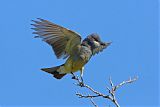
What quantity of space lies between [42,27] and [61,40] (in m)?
0.43

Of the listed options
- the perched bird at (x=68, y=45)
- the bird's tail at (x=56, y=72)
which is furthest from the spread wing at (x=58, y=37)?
the bird's tail at (x=56, y=72)

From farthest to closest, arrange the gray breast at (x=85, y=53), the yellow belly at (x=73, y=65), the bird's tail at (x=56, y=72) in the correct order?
1. the bird's tail at (x=56, y=72)
2. the gray breast at (x=85, y=53)
3. the yellow belly at (x=73, y=65)

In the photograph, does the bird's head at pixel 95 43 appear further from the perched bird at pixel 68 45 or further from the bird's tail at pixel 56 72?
the bird's tail at pixel 56 72

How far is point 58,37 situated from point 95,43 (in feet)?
1.91

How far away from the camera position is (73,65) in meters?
6.44

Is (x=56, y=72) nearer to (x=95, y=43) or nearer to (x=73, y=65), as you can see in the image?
(x=73, y=65)

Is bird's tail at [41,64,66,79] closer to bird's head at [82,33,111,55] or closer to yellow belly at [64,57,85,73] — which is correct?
yellow belly at [64,57,85,73]

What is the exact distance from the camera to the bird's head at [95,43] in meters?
6.77

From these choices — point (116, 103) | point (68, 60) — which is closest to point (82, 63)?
point (68, 60)

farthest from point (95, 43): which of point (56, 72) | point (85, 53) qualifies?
point (56, 72)

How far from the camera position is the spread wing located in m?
6.54

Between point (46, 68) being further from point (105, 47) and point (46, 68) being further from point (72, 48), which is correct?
point (105, 47)

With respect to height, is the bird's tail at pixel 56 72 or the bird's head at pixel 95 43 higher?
the bird's head at pixel 95 43

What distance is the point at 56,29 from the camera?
6648mm
